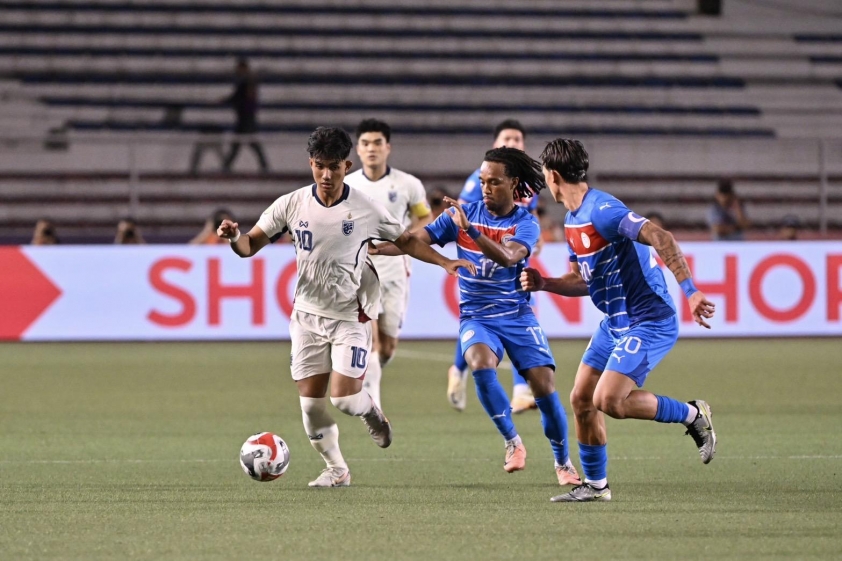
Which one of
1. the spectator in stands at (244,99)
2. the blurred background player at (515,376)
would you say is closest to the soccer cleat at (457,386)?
the blurred background player at (515,376)

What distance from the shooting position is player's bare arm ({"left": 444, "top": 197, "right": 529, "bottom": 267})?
7043mm

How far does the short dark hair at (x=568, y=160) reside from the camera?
264 inches

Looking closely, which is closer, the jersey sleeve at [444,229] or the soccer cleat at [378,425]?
the soccer cleat at [378,425]

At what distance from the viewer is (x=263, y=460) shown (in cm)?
698

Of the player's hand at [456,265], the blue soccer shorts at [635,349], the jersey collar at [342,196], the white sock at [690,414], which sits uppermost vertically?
the jersey collar at [342,196]

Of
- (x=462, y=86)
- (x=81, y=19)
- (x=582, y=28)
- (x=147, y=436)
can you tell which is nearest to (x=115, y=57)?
(x=81, y=19)

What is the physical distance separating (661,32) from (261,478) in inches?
829

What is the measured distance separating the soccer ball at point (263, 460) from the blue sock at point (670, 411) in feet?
6.38

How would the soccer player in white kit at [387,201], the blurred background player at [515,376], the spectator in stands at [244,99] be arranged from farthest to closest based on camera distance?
the spectator in stands at [244,99] → the blurred background player at [515,376] → the soccer player in white kit at [387,201]

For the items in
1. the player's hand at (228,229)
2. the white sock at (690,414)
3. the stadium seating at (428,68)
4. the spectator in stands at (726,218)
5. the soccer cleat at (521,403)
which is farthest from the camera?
the stadium seating at (428,68)

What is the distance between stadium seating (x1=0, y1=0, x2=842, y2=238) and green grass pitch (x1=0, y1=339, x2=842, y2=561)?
11302 millimetres

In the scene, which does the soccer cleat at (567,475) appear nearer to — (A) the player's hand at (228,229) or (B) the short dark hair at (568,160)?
(B) the short dark hair at (568,160)

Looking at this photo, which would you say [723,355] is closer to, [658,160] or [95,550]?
[658,160]

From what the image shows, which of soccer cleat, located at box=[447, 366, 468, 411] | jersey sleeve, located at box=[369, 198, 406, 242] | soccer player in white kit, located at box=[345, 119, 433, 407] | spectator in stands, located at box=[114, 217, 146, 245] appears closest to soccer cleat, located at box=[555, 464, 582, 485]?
jersey sleeve, located at box=[369, 198, 406, 242]
